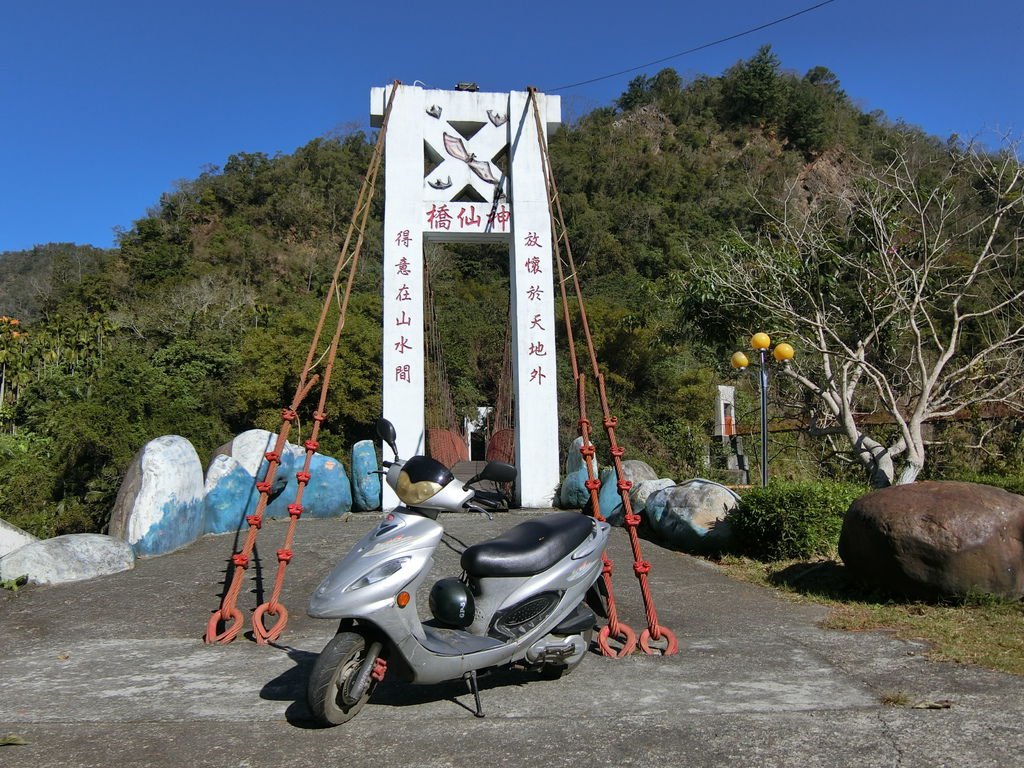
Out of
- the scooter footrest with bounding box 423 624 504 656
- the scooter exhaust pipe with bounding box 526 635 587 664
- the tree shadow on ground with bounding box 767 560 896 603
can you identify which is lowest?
the tree shadow on ground with bounding box 767 560 896 603

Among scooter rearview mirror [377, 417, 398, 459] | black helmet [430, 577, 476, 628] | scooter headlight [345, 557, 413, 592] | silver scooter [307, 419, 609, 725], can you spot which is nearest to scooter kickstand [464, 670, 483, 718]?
silver scooter [307, 419, 609, 725]

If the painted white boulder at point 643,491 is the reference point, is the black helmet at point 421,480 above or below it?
above

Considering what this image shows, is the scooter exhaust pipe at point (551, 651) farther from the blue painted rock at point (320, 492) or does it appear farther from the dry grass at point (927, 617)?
the blue painted rock at point (320, 492)

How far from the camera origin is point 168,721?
262cm

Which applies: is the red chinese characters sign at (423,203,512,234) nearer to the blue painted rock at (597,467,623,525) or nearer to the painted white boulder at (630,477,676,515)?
the blue painted rock at (597,467,623,525)

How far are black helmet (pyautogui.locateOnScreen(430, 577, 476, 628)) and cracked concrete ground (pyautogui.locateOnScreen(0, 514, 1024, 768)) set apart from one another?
0.26 metres

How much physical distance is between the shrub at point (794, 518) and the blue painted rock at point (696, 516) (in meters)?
0.27

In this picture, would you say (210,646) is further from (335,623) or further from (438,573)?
(438,573)

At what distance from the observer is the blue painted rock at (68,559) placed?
15.7 ft

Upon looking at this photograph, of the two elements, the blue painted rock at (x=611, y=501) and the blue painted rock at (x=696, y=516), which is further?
the blue painted rock at (x=611, y=501)

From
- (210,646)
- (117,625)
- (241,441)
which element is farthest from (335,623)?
(241,441)

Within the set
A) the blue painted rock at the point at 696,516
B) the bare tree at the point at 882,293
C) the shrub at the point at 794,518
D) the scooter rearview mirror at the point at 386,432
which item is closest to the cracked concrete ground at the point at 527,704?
the scooter rearview mirror at the point at 386,432

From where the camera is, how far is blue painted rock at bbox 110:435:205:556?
5.68 m

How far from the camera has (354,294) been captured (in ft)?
60.0
